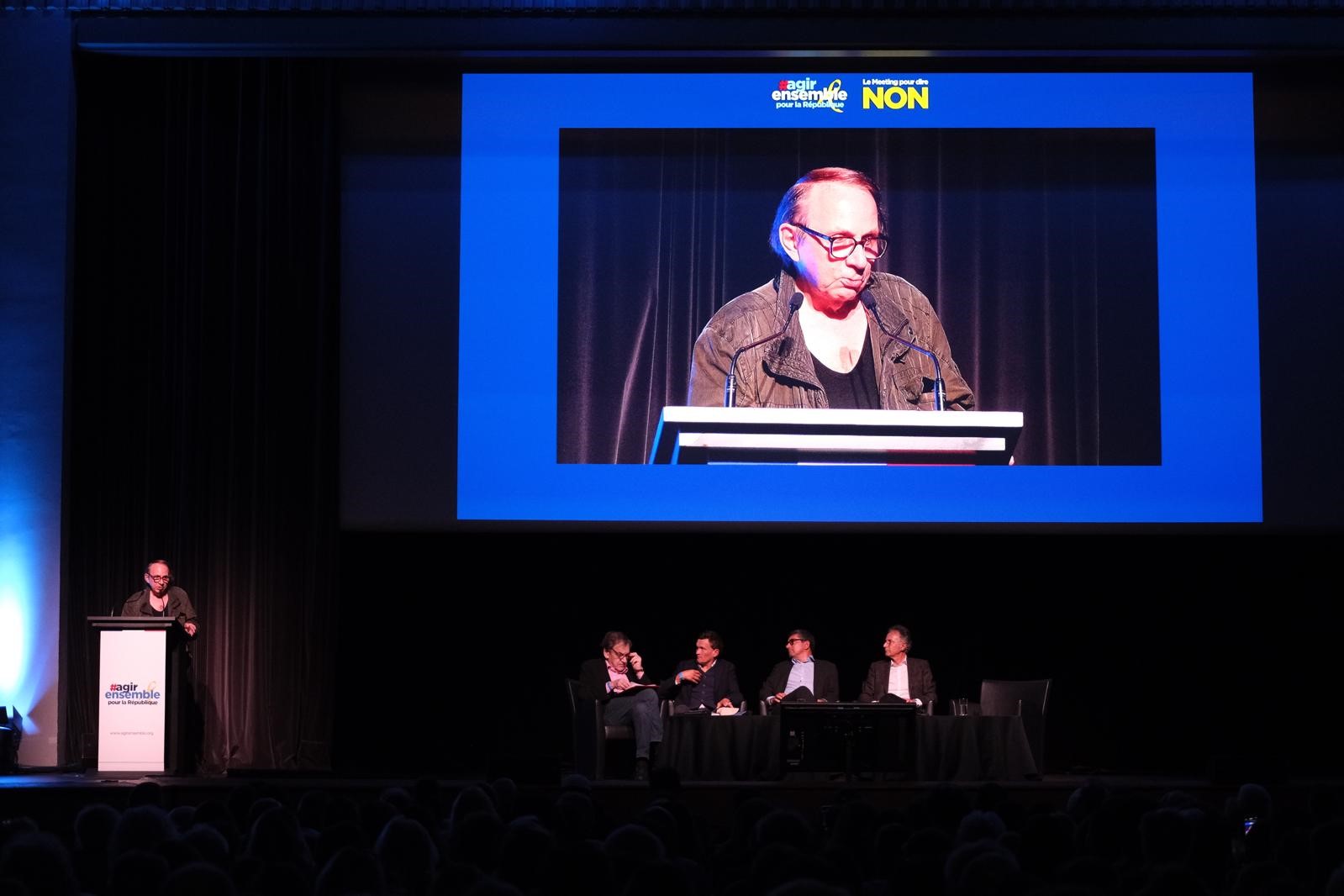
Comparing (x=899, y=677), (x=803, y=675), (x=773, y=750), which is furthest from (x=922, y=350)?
(x=773, y=750)

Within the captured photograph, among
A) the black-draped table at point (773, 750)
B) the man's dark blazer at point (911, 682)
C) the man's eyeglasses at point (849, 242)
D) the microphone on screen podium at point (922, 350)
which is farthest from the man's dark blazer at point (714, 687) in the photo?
the man's eyeglasses at point (849, 242)

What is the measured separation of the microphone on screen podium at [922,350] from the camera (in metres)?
10.1

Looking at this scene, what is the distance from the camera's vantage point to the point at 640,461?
1006 centimetres

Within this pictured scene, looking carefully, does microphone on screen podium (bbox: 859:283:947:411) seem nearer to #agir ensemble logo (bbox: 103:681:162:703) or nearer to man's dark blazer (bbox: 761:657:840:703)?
man's dark blazer (bbox: 761:657:840:703)

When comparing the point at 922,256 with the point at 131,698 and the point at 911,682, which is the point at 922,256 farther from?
the point at 131,698

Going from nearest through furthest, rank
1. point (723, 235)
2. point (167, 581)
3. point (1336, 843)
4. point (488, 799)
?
point (1336, 843)
point (488, 799)
point (167, 581)
point (723, 235)

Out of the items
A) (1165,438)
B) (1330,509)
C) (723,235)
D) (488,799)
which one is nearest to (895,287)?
(723,235)

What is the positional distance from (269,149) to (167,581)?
289 centimetres

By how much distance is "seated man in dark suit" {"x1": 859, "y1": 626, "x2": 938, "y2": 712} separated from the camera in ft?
31.3

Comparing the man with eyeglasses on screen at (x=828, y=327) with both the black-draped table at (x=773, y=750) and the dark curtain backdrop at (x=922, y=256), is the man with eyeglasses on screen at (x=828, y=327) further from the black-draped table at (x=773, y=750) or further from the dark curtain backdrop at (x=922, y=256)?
the black-draped table at (x=773, y=750)

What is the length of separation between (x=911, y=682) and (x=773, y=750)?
3.57 ft

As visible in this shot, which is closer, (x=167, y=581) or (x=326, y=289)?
(x=167, y=581)

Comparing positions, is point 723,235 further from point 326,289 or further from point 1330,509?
point 1330,509

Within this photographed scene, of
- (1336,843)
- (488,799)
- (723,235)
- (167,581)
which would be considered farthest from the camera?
(723,235)
